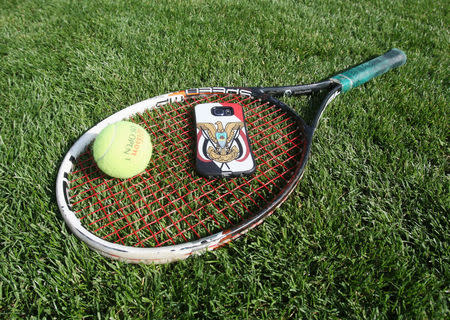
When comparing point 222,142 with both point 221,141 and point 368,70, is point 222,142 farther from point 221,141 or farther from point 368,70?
point 368,70

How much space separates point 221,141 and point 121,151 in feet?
2.26

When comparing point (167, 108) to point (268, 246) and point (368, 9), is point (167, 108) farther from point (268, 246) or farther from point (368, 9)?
point (368, 9)

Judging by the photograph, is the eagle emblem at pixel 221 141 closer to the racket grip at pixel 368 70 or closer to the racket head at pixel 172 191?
the racket head at pixel 172 191

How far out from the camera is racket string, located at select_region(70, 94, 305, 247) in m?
1.74

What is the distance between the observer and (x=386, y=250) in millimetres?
1658

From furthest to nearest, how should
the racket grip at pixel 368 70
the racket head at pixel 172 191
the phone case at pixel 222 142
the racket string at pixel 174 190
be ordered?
the racket grip at pixel 368 70 < the phone case at pixel 222 142 < the racket string at pixel 174 190 < the racket head at pixel 172 191

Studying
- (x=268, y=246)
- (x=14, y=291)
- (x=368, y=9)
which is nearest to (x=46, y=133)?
(x=14, y=291)

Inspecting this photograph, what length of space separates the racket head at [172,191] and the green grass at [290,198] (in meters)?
0.12

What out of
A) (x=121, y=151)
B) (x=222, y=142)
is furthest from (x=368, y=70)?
(x=121, y=151)

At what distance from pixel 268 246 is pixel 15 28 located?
3.56 metres

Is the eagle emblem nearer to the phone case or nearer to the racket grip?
the phone case

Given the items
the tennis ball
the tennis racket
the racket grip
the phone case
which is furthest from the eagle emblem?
the racket grip

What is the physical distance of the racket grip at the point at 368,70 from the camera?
104 inches

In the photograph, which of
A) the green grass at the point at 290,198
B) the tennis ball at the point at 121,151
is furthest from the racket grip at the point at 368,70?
the tennis ball at the point at 121,151
